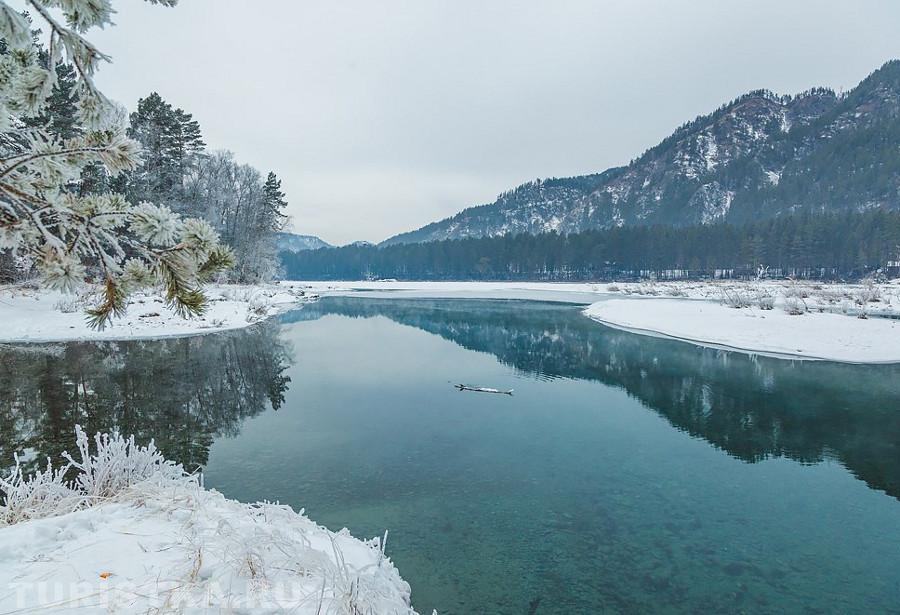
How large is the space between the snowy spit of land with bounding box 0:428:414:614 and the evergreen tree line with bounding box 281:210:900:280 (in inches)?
3953

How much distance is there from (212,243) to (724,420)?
13473mm

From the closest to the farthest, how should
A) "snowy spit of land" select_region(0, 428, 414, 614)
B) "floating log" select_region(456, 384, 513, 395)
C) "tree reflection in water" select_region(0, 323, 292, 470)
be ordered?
"snowy spit of land" select_region(0, 428, 414, 614)
"tree reflection in water" select_region(0, 323, 292, 470)
"floating log" select_region(456, 384, 513, 395)

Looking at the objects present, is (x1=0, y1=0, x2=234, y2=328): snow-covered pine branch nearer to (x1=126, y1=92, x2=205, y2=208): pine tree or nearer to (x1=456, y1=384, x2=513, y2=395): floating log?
(x1=456, y1=384, x2=513, y2=395): floating log

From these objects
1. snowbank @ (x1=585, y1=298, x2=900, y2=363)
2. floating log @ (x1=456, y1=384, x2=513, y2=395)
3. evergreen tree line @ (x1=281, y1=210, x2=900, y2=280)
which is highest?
evergreen tree line @ (x1=281, y1=210, x2=900, y2=280)

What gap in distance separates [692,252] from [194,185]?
294 feet

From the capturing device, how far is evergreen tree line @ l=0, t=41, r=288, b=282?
30.8 meters

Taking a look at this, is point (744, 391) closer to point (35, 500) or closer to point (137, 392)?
point (35, 500)

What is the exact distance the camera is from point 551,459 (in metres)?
9.39

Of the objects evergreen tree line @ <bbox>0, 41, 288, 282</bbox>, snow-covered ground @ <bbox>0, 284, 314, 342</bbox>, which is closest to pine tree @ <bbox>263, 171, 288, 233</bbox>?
evergreen tree line @ <bbox>0, 41, 288, 282</bbox>

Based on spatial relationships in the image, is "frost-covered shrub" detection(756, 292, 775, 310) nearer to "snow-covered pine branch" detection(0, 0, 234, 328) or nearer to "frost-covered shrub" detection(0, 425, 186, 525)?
"frost-covered shrub" detection(0, 425, 186, 525)

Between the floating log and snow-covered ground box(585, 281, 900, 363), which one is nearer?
the floating log

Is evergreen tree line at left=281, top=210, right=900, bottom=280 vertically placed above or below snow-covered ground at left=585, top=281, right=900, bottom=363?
above

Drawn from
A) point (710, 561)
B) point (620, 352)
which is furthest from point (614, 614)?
point (620, 352)

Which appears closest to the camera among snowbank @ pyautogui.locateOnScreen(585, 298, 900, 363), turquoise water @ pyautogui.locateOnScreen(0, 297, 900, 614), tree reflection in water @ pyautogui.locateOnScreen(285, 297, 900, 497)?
turquoise water @ pyautogui.locateOnScreen(0, 297, 900, 614)
